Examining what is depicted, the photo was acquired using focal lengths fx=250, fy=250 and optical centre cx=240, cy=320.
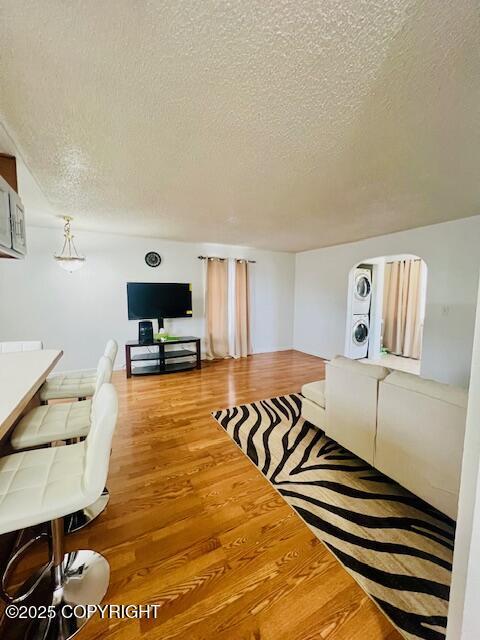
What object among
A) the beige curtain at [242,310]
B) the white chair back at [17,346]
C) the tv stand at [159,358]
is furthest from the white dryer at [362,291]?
the white chair back at [17,346]

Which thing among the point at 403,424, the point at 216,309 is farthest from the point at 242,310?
the point at 403,424

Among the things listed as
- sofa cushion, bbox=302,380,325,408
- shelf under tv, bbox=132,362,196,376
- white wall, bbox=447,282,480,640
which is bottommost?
shelf under tv, bbox=132,362,196,376

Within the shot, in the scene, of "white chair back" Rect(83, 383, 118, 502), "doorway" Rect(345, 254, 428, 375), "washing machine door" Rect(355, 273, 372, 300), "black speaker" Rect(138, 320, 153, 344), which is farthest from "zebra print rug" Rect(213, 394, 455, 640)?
"washing machine door" Rect(355, 273, 372, 300)

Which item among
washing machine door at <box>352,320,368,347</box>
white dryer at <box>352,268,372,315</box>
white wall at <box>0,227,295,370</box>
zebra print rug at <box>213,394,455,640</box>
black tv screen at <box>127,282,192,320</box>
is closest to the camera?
zebra print rug at <box>213,394,455,640</box>

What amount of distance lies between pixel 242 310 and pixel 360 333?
250 centimetres

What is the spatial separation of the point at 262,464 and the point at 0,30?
272 centimetres

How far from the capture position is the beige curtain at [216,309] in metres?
5.05

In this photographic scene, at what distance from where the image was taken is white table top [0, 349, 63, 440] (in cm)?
102

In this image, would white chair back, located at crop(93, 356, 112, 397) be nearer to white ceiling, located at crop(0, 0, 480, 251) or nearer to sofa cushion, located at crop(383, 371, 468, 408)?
white ceiling, located at crop(0, 0, 480, 251)

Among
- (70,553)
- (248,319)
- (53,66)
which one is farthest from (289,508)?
(248,319)

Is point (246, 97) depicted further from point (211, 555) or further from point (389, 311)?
point (389, 311)

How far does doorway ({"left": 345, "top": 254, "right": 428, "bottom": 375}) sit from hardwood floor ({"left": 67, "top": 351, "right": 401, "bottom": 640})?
3854mm

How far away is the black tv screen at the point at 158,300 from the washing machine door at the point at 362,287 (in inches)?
130

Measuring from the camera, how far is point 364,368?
6.13ft
